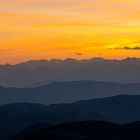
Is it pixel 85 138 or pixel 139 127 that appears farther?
pixel 139 127

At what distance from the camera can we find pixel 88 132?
18888 cm

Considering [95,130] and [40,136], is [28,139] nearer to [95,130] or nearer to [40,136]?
[40,136]

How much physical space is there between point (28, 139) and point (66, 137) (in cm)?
1278

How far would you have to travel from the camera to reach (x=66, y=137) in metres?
174

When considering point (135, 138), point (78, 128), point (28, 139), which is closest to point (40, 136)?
point (28, 139)

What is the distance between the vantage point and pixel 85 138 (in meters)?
177

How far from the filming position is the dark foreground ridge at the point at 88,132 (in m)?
178

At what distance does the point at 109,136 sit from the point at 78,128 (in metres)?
14.0

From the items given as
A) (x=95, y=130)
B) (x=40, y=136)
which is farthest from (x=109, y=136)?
(x=40, y=136)

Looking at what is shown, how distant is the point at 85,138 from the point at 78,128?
17054 millimetres

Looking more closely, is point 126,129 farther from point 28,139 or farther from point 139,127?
point 28,139

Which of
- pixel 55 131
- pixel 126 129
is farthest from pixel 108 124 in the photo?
pixel 55 131

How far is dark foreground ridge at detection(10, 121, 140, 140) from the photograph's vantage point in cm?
Result: 17825

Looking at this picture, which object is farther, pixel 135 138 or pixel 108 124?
pixel 108 124
